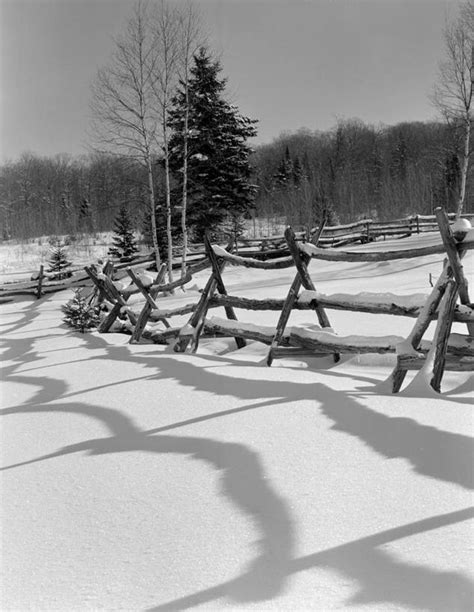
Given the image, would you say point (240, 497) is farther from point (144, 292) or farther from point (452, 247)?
point (144, 292)

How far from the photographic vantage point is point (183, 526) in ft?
5.74

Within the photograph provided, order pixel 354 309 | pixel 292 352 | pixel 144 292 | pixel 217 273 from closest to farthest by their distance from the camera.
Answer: pixel 354 309 < pixel 292 352 < pixel 217 273 < pixel 144 292

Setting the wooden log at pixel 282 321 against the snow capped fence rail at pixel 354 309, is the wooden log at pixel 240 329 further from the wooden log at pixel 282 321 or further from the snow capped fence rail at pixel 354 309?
the wooden log at pixel 282 321

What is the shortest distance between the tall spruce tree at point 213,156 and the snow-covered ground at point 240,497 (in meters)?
18.0

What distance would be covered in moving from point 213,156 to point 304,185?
33.4m

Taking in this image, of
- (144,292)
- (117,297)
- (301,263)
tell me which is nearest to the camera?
(301,263)

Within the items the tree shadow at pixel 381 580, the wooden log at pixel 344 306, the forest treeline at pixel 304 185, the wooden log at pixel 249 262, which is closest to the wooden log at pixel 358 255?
the wooden log at pixel 344 306

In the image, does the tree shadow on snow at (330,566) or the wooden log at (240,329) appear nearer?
the tree shadow on snow at (330,566)

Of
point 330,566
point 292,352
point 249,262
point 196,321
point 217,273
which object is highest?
point 249,262

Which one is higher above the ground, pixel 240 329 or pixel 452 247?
pixel 452 247

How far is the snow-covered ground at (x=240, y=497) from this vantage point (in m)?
1.39

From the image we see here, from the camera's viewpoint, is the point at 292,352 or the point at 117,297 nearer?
the point at 292,352

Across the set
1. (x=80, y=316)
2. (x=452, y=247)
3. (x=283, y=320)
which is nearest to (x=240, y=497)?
(x=452, y=247)

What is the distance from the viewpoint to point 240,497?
192cm
